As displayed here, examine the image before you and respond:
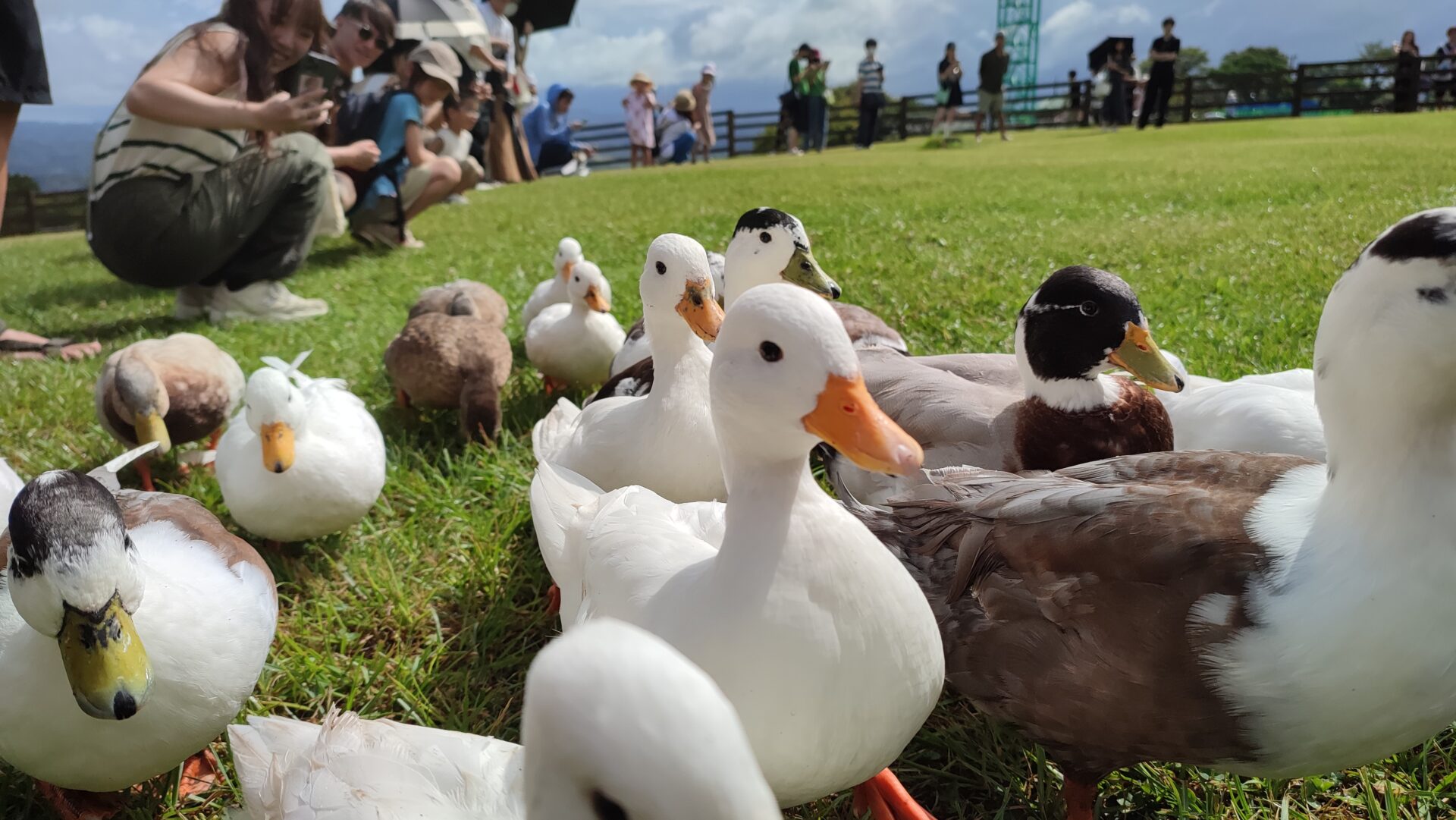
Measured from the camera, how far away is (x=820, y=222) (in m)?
8.32

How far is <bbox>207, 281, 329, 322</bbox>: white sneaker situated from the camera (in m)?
6.14

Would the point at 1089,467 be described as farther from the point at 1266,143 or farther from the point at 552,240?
the point at 1266,143

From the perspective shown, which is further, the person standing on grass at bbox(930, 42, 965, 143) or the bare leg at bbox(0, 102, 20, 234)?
the person standing on grass at bbox(930, 42, 965, 143)

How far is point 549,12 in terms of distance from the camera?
75.8ft

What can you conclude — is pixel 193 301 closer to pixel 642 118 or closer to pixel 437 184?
pixel 437 184

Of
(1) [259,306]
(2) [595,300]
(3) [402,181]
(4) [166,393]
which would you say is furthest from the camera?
→ (3) [402,181]

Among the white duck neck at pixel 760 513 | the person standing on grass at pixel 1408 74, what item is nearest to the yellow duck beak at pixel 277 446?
the white duck neck at pixel 760 513

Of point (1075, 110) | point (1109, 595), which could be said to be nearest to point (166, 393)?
point (1109, 595)

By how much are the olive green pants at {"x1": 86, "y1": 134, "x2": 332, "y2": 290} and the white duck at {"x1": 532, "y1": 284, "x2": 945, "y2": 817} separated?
5.37 metres

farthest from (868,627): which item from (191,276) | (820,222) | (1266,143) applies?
(1266,143)

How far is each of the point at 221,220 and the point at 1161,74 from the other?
2086 cm

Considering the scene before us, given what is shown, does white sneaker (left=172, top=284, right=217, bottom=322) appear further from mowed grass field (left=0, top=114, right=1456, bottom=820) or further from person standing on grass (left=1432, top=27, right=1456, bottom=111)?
person standing on grass (left=1432, top=27, right=1456, bottom=111)

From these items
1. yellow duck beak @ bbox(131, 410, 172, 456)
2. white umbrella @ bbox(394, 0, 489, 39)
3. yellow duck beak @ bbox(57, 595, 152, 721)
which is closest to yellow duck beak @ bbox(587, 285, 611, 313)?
yellow duck beak @ bbox(131, 410, 172, 456)

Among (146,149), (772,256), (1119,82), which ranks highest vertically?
(1119,82)
